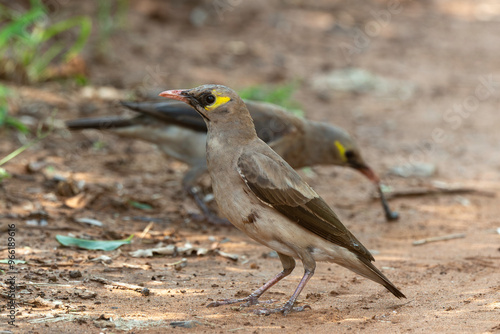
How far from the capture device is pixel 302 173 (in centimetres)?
870

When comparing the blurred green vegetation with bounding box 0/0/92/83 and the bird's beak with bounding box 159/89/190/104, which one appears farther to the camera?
the blurred green vegetation with bounding box 0/0/92/83

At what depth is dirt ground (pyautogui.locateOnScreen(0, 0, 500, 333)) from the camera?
4.36 metres

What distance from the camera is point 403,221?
7.26 metres

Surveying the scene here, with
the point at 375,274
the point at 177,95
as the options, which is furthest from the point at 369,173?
the point at 177,95

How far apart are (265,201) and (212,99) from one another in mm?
839

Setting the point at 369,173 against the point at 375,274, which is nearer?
the point at 375,274

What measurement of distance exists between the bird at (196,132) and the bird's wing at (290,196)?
2285 mm

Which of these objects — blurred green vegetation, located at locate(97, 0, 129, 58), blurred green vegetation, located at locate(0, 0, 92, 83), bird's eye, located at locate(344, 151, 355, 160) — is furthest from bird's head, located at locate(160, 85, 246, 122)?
blurred green vegetation, located at locate(97, 0, 129, 58)

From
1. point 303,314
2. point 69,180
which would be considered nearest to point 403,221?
point 303,314

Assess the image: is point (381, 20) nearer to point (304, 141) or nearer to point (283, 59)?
point (283, 59)

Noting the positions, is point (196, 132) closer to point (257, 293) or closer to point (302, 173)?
point (302, 173)

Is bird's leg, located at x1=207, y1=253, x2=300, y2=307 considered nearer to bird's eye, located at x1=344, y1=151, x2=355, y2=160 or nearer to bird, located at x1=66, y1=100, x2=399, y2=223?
bird, located at x1=66, y1=100, x2=399, y2=223

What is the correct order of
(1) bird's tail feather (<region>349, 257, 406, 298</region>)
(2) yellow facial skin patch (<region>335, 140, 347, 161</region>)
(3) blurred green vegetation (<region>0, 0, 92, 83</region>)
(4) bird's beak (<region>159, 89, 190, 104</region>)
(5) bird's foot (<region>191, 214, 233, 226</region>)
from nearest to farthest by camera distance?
(1) bird's tail feather (<region>349, 257, 406, 298</region>)
(4) bird's beak (<region>159, 89, 190, 104</region>)
(5) bird's foot (<region>191, 214, 233, 226</region>)
(2) yellow facial skin patch (<region>335, 140, 347, 161</region>)
(3) blurred green vegetation (<region>0, 0, 92, 83</region>)

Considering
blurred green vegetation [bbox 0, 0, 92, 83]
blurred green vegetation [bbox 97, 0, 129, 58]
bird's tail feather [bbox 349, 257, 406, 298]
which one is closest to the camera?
bird's tail feather [bbox 349, 257, 406, 298]
